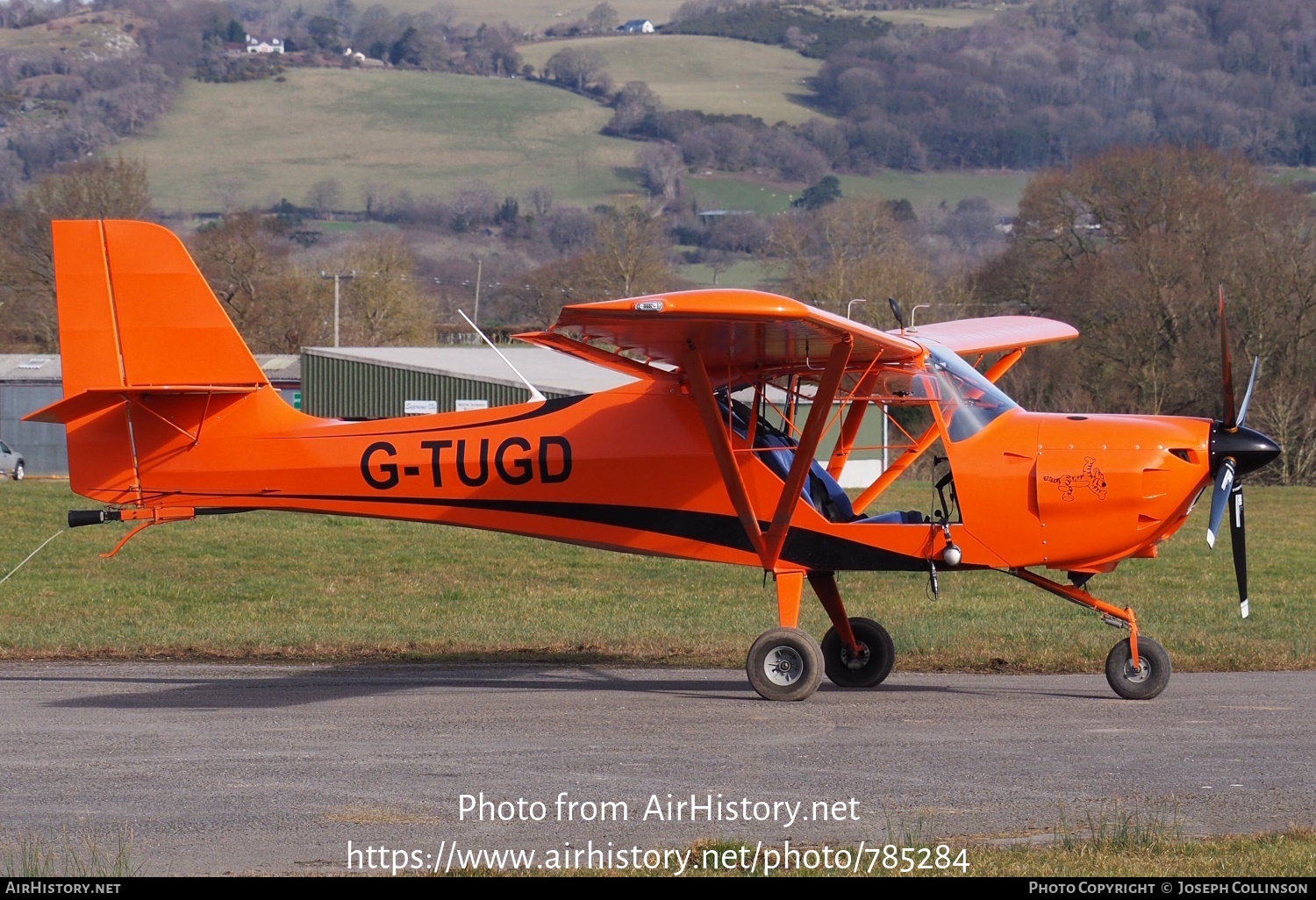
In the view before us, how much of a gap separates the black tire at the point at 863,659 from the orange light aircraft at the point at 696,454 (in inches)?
0.8

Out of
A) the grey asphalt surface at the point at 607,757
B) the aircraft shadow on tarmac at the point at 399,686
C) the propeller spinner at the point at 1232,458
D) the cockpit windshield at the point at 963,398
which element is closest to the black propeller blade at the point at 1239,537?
the propeller spinner at the point at 1232,458

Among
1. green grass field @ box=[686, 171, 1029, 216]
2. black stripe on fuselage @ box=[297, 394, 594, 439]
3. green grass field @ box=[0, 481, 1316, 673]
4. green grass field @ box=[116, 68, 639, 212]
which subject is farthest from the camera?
green grass field @ box=[686, 171, 1029, 216]

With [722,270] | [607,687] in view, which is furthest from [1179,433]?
[722,270]

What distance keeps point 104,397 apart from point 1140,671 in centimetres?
808

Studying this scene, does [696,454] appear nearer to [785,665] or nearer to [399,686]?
[785,665]

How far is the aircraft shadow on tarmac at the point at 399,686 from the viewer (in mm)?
11641

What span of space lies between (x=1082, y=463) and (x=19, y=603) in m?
12.9

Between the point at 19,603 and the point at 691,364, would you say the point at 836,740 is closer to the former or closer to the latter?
the point at 691,364

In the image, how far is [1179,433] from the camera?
35.8 feet

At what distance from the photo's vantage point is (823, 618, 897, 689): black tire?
1222 cm

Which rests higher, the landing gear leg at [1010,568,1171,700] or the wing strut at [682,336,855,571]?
the wing strut at [682,336,855,571]

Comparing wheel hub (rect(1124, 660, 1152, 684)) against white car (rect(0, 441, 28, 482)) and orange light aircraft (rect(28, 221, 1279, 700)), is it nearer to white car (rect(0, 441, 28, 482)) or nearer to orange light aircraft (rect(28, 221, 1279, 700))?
orange light aircraft (rect(28, 221, 1279, 700))

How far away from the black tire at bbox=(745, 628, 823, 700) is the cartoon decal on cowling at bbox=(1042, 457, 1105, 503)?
206cm

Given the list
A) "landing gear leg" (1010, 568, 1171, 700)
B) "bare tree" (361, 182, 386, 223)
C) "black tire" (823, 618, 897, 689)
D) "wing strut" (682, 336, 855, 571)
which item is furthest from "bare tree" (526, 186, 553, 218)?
"landing gear leg" (1010, 568, 1171, 700)
